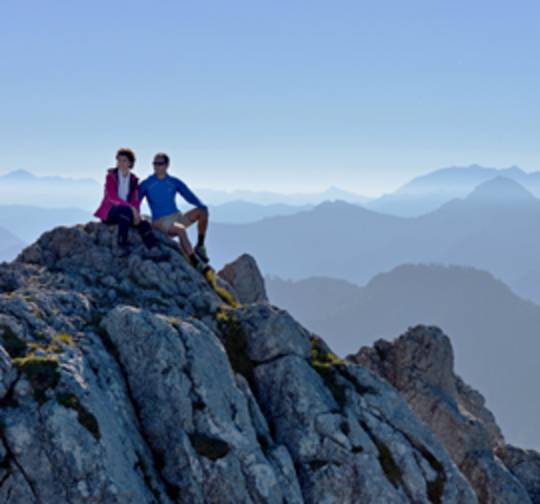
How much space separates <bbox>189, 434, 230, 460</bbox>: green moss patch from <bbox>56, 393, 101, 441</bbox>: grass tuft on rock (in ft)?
10.3

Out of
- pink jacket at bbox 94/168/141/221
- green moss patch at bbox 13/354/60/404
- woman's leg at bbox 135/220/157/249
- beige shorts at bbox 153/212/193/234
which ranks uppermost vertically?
pink jacket at bbox 94/168/141/221

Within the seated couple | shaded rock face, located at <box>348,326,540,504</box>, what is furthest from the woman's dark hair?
shaded rock face, located at <box>348,326,540,504</box>

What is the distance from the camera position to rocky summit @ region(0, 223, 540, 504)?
14.6 m

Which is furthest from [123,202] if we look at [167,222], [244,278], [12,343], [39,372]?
[244,278]

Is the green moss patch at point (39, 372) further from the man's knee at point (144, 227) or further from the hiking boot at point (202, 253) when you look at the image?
the hiking boot at point (202, 253)

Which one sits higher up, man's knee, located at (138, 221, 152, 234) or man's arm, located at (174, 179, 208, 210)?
man's arm, located at (174, 179, 208, 210)

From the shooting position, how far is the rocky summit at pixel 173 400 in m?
A: 14.6

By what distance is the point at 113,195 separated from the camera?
79.2ft

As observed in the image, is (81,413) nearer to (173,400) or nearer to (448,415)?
(173,400)

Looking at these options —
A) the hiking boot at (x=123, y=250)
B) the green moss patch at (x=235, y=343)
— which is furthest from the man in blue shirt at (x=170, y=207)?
the green moss patch at (x=235, y=343)

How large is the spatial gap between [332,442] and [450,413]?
55.5ft

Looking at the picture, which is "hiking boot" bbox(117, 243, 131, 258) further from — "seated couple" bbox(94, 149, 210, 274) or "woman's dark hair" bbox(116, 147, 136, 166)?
"woman's dark hair" bbox(116, 147, 136, 166)

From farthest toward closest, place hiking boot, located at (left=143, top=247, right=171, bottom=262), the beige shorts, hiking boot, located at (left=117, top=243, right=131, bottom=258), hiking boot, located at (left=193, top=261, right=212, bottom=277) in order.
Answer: hiking boot, located at (left=193, top=261, right=212, bottom=277) < the beige shorts < hiking boot, located at (left=143, top=247, right=171, bottom=262) < hiking boot, located at (left=117, top=243, right=131, bottom=258)

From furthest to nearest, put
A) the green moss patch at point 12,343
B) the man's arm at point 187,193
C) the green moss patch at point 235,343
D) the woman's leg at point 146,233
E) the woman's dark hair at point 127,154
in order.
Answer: the man's arm at point 187,193, the woman's leg at point 146,233, the woman's dark hair at point 127,154, the green moss patch at point 235,343, the green moss patch at point 12,343
